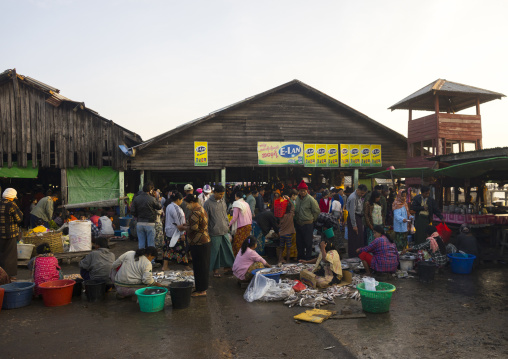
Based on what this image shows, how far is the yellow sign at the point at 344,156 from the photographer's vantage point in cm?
1798

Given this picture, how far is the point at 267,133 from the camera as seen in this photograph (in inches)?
688

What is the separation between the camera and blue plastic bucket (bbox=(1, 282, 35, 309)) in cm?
572

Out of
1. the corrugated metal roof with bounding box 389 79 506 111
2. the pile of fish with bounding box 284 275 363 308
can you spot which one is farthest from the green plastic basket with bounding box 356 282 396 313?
the corrugated metal roof with bounding box 389 79 506 111

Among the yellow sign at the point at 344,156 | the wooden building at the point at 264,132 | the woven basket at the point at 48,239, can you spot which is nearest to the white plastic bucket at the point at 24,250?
the woven basket at the point at 48,239

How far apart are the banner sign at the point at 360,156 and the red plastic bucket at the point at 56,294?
14305 mm

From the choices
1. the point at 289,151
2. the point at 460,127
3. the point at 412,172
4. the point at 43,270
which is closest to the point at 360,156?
the point at 289,151

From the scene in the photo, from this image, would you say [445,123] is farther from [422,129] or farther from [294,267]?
[294,267]

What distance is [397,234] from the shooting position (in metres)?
9.12

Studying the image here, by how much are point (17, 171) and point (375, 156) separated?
17.0m

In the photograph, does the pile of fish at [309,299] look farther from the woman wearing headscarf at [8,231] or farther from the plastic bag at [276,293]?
the woman wearing headscarf at [8,231]

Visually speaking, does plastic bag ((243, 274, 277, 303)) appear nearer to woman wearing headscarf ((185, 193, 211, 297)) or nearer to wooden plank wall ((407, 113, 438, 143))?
woman wearing headscarf ((185, 193, 211, 297))

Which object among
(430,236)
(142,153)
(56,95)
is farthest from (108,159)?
(430,236)

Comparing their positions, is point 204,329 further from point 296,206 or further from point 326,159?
point 326,159

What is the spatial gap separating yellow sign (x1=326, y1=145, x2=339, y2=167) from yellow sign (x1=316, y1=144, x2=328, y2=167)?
21 centimetres
